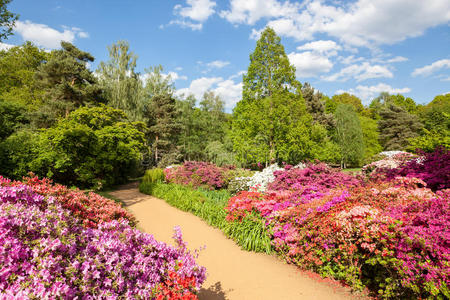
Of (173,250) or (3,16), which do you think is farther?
(3,16)

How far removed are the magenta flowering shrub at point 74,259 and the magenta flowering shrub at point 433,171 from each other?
4.93 m

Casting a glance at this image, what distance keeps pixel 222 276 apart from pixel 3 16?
12.0 m

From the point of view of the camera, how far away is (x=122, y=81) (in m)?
19.3

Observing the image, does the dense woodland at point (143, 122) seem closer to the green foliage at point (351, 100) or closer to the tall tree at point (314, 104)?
the tall tree at point (314, 104)

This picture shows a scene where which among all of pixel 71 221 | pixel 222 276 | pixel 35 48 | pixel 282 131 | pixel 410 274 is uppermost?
pixel 35 48

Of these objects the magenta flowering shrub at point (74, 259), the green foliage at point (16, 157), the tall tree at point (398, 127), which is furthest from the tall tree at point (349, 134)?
the magenta flowering shrub at point (74, 259)

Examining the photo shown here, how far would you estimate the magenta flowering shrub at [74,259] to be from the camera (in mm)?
1381

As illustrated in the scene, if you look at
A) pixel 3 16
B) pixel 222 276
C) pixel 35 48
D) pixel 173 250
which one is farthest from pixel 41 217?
pixel 35 48

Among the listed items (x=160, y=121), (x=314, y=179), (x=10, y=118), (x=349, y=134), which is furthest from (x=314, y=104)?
(x=10, y=118)

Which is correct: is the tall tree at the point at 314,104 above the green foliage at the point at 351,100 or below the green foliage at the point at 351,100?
below

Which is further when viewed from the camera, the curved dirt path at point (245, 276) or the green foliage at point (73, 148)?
the green foliage at point (73, 148)

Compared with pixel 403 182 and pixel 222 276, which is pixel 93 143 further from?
pixel 403 182

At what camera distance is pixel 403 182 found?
430cm

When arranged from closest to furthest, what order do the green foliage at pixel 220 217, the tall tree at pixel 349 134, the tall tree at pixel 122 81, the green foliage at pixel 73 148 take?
the green foliage at pixel 220 217 < the green foliage at pixel 73 148 < the tall tree at pixel 122 81 < the tall tree at pixel 349 134
